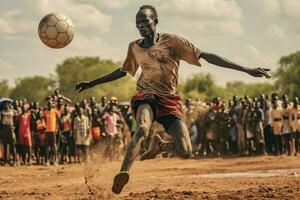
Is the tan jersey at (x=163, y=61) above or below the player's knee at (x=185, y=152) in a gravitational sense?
above

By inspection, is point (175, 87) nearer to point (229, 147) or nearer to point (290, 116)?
point (290, 116)

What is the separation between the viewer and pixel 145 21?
7.19m

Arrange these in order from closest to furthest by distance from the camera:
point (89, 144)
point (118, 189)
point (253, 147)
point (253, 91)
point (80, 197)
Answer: point (118, 189) < point (80, 197) < point (89, 144) < point (253, 147) < point (253, 91)

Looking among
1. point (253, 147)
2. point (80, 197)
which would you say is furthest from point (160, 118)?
point (253, 147)

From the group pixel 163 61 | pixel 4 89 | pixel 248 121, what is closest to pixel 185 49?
pixel 163 61

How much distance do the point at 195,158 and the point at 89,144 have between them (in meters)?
3.61

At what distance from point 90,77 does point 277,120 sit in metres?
73.2

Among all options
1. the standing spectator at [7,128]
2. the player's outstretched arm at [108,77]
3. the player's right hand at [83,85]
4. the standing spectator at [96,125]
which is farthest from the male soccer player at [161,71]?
the standing spectator at [96,125]

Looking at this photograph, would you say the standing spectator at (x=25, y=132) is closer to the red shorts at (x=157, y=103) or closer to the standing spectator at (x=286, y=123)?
the standing spectator at (x=286, y=123)

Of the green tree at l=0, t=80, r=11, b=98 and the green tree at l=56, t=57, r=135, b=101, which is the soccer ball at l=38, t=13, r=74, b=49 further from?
the green tree at l=0, t=80, r=11, b=98

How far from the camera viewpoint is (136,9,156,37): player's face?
23.6 feet

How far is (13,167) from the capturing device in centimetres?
1780

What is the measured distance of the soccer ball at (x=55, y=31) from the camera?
9094 millimetres

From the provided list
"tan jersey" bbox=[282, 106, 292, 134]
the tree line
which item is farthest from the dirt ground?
the tree line
